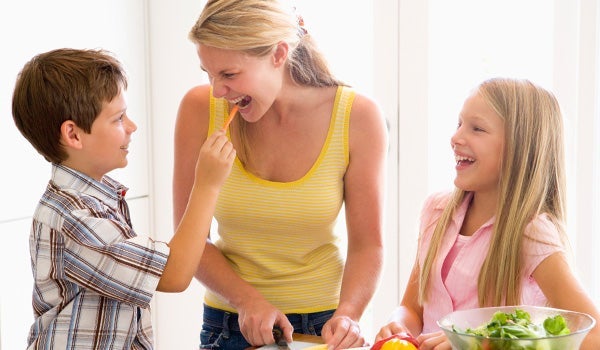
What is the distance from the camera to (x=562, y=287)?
1447mm

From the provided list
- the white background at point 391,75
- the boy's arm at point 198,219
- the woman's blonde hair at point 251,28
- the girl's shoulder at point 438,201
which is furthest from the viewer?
the white background at point 391,75

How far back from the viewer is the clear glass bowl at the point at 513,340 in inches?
41.4

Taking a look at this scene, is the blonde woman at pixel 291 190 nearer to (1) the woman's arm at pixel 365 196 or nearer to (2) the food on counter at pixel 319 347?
(1) the woman's arm at pixel 365 196

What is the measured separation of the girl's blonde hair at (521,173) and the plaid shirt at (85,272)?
0.60m

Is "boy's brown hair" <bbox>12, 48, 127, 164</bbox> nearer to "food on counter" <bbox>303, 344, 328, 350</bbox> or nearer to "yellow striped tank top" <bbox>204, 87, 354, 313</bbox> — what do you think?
"yellow striped tank top" <bbox>204, 87, 354, 313</bbox>

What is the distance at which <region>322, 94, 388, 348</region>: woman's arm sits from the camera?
1806mm

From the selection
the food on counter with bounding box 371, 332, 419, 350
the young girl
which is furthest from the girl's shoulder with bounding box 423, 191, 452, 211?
the food on counter with bounding box 371, 332, 419, 350

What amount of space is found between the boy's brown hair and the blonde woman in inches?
11.2

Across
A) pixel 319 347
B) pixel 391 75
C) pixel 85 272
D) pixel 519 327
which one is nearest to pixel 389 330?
pixel 319 347

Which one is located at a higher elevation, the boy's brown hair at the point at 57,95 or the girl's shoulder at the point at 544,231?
the boy's brown hair at the point at 57,95

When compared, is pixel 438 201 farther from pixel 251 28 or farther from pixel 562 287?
pixel 251 28

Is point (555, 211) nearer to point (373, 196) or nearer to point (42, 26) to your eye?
point (373, 196)

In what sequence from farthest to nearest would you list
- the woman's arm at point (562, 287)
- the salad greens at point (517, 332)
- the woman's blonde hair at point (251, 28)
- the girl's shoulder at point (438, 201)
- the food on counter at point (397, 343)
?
1. the girl's shoulder at point (438, 201)
2. the woman's blonde hair at point (251, 28)
3. the woman's arm at point (562, 287)
4. the food on counter at point (397, 343)
5. the salad greens at point (517, 332)

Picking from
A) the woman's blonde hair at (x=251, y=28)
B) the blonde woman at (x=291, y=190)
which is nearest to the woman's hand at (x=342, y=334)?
the blonde woman at (x=291, y=190)
